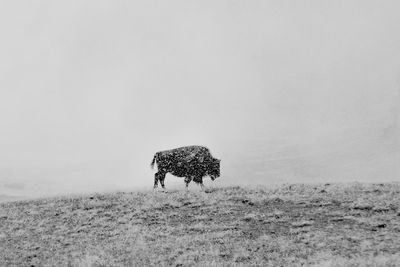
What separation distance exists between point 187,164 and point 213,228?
35.9 ft

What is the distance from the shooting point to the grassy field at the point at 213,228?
17656mm

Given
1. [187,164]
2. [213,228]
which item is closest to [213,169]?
[187,164]

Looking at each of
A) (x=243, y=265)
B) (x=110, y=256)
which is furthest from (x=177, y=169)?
(x=243, y=265)

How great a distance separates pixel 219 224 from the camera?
2183 centimetres

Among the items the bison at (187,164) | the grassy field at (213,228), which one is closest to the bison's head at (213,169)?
the bison at (187,164)

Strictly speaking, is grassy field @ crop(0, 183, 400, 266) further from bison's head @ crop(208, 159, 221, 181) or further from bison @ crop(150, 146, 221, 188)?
bison's head @ crop(208, 159, 221, 181)

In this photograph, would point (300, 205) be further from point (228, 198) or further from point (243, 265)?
point (243, 265)

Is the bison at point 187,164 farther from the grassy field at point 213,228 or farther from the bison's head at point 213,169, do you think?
the grassy field at point 213,228

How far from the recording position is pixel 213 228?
21297 mm

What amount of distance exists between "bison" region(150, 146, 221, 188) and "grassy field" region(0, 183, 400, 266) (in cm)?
362

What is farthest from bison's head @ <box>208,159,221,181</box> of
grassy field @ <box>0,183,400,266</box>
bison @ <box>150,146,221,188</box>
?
grassy field @ <box>0,183,400,266</box>

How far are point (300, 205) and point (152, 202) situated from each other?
6.79 metres

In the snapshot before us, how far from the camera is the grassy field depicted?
17.7m

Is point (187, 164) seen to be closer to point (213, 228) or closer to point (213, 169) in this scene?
point (213, 169)
